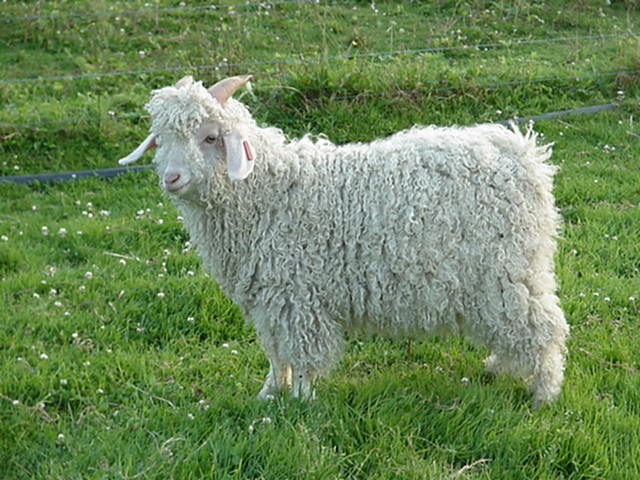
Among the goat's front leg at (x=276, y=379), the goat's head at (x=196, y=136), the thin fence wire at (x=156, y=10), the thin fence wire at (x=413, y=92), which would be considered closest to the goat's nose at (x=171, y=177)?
the goat's head at (x=196, y=136)

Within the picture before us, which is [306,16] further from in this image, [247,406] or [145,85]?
[247,406]

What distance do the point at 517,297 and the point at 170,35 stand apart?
658 centimetres

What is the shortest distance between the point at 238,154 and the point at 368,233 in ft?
2.29

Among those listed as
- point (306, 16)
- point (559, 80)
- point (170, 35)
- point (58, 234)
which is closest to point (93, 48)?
point (170, 35)

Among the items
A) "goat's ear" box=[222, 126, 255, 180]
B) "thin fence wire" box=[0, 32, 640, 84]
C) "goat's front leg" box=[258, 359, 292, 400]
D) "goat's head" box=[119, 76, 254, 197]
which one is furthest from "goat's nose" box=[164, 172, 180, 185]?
"thin fence wire" box=[0, 32, 640, 84]

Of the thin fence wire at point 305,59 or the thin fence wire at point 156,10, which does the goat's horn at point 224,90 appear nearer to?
the thin fence wire at point 305,59

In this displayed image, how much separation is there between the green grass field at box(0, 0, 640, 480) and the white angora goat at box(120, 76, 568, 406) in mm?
278

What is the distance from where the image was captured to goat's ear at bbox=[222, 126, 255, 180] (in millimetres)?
3893

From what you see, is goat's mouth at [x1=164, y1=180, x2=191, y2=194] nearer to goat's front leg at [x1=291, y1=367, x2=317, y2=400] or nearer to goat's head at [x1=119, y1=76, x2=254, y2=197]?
goat's head at [x1=119, y1=76, x2=254, y2=197]

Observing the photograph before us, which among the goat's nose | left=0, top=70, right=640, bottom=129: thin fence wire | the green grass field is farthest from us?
left=0, top=70, right=640, bottom=129: thin fence wire

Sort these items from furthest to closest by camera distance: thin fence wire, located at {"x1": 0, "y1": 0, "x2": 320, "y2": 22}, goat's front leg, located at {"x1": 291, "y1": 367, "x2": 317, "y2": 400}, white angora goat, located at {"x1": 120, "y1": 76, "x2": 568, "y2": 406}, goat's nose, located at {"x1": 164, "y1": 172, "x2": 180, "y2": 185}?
thin fence wire, located at {"x1": 0, "y1": 0, "x2": 320, "y2": 22} < goat's front leg, located at {"x1": 291, "y1": 367, "x2": 317, "y2": 400} < white angora goat, located at {"x1": 120, "y1": 76, "x2": 568, "y2": 406} < goat's nose, located at {"x1": 164, "y1": 172, "x2": 180, "y2": 185}

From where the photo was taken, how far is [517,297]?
3.98 m

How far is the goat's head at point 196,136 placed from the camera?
154 inches

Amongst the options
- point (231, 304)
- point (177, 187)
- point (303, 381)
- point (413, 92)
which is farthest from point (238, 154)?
point (413, 92)
